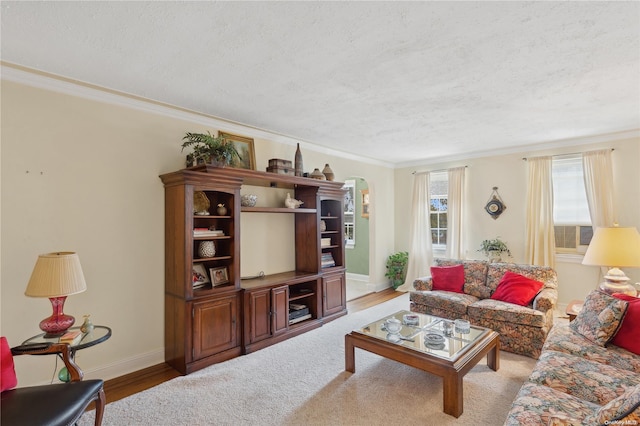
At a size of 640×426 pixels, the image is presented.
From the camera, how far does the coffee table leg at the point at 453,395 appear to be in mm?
2246

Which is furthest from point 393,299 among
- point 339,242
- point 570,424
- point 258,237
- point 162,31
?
point 162,31

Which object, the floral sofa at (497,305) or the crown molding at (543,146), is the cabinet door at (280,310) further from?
Result: the crown molding at (543,146)

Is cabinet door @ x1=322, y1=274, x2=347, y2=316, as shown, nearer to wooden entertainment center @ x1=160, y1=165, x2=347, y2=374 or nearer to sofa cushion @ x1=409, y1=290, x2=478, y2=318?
wooden entertainment center @ x1=160, y1=165, x2=347, y2=374

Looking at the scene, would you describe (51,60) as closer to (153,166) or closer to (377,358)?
(153,166)

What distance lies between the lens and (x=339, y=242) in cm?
476

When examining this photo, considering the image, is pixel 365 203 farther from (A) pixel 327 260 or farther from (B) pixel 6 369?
(B) pixel 6 369

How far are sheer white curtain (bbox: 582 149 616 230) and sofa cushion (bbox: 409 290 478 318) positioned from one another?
2.25 meters

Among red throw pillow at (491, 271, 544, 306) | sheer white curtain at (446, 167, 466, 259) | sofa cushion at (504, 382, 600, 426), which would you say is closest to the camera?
sofa cushion at (504, 382, 600, 426)

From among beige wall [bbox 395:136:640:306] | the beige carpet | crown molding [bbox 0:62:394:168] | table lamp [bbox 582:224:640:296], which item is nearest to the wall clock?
beige wall [bbox 395:136:640:306]

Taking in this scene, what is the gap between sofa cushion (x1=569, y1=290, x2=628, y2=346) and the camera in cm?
239

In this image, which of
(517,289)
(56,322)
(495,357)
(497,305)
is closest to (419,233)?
(517,289)

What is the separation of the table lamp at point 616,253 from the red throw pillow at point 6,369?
A: 16.0 feet

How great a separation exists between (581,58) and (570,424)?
2.47 metres

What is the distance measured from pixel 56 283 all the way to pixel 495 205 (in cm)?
581
